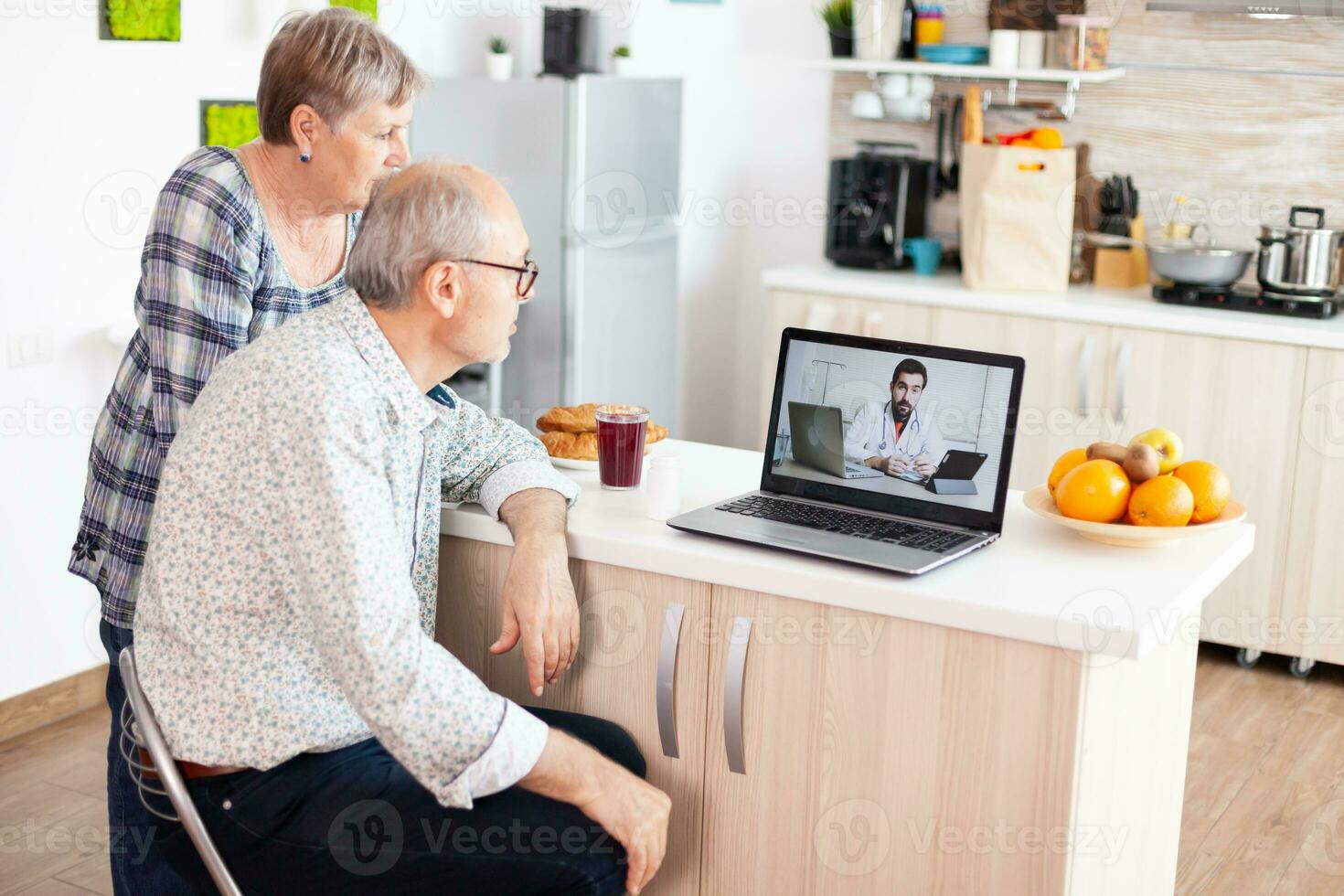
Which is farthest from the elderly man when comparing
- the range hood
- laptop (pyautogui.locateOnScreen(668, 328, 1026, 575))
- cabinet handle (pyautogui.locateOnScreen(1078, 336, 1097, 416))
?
the range hood

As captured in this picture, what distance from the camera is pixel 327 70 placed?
73.4 inches

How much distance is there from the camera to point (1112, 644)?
1.50m

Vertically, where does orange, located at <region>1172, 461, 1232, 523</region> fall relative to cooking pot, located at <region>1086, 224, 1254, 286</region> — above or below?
below

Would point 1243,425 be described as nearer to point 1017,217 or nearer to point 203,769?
point 1017,217

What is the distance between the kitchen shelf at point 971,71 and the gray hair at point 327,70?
2.36 meters

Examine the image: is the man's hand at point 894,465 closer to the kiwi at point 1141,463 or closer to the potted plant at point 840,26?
the kiwi at point 1141,463

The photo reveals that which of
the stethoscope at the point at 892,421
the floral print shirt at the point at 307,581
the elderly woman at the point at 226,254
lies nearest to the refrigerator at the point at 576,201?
the elderly woman at the point at 226,254

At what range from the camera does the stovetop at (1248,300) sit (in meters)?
3.42

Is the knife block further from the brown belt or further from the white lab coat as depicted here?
the brown belt

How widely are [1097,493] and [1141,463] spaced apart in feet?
0.23

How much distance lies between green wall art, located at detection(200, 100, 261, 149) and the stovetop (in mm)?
2297

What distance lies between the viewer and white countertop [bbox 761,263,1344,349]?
10.9 feet

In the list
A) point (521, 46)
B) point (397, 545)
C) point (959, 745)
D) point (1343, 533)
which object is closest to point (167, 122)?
point (521, 46)

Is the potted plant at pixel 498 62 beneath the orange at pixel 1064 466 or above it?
above
